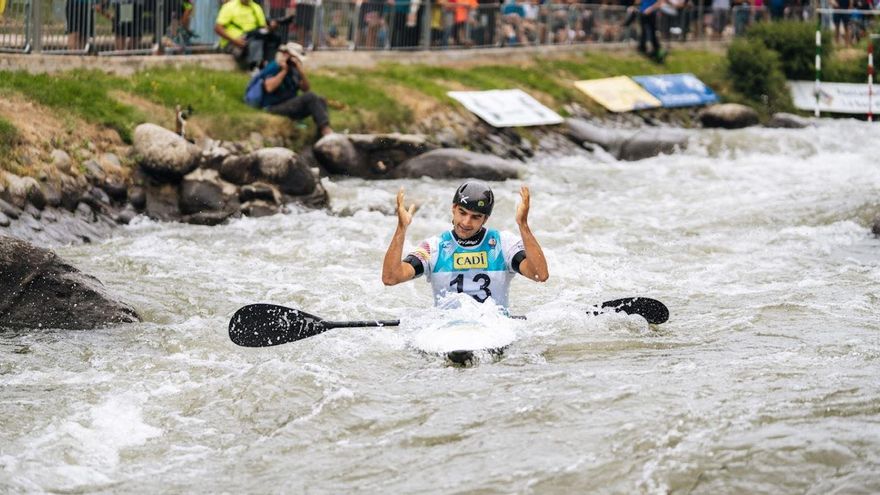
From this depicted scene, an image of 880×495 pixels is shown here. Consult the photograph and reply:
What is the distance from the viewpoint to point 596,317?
10031 millimetres

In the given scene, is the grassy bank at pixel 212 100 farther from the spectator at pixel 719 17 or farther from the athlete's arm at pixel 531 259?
the athlete's arm at pixel 531 259

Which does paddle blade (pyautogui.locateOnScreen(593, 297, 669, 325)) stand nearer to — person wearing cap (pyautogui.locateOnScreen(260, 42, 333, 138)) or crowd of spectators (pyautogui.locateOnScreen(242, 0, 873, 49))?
person wearing cap (pyautogui.locateOnScreen(260, 42, 333, 138))

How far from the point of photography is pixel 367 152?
1800 centimetres

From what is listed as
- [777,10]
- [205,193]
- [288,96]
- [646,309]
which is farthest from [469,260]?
[777,10]

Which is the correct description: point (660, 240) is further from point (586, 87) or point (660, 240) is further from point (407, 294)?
point (586, 87)

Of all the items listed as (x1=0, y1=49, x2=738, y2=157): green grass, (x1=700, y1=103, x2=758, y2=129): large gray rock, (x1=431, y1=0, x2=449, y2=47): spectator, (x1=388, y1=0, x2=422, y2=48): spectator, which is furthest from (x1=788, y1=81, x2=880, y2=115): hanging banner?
(x1=388, y1=0, x2=422, y2=48): spectator

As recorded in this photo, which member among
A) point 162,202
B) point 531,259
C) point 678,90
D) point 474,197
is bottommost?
point 162,202

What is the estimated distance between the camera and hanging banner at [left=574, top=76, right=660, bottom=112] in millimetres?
24766

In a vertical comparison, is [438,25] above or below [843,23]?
below

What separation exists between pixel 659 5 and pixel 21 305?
19.8 meters

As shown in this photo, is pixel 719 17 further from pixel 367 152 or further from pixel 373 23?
pixel 367 152

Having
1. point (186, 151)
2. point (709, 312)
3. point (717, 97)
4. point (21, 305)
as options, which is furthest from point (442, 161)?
point (717, 97)

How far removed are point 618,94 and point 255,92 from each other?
9.25 metres

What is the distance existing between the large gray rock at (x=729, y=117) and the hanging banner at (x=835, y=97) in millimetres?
1950
